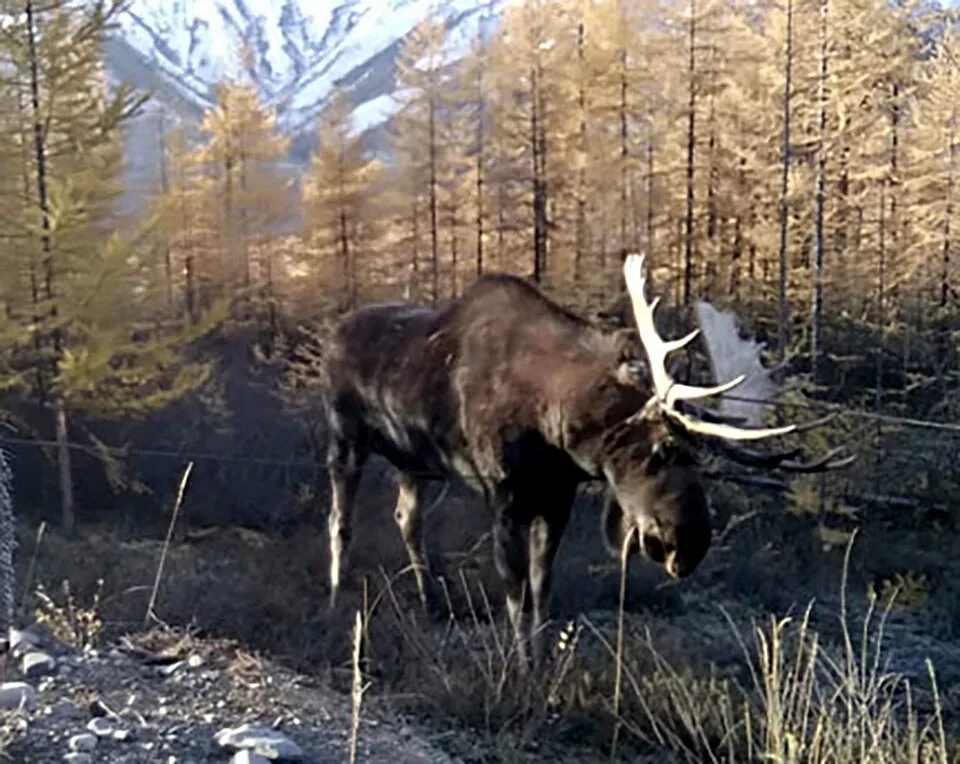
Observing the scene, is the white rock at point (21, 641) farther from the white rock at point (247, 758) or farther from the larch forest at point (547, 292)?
the white rock at point (247, 758)

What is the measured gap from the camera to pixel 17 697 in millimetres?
4859

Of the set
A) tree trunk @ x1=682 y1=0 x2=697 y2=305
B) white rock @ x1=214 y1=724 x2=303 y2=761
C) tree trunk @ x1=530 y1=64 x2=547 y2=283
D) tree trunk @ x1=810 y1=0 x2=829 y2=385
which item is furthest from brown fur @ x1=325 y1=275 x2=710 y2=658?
tree trunk @ x1=530 y1=64 x2=547 y2=283

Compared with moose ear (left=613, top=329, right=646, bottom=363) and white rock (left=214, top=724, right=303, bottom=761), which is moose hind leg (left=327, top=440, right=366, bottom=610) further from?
white rock (left=214, top=724, right=303, bottom=761)

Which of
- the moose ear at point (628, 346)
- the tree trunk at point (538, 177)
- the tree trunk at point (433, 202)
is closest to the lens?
the moose ear at point (628, 346)

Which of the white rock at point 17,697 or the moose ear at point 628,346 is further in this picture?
the moose ear at point 628,346

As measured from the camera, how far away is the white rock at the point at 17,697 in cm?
480

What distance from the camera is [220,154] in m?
35.9

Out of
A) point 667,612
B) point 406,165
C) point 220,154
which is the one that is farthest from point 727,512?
point 220,154

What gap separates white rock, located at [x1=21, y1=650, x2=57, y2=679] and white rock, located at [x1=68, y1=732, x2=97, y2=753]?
955mm

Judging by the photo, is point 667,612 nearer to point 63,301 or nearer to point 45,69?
point 63,301

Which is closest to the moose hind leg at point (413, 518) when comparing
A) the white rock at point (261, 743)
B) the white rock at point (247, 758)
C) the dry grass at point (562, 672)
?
the dry grass at point (562, 672)

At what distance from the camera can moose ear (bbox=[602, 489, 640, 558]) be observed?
678 cm

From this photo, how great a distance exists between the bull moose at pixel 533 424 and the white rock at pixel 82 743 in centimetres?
265

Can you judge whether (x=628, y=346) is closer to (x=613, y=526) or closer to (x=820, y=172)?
(x=613, y=526)
